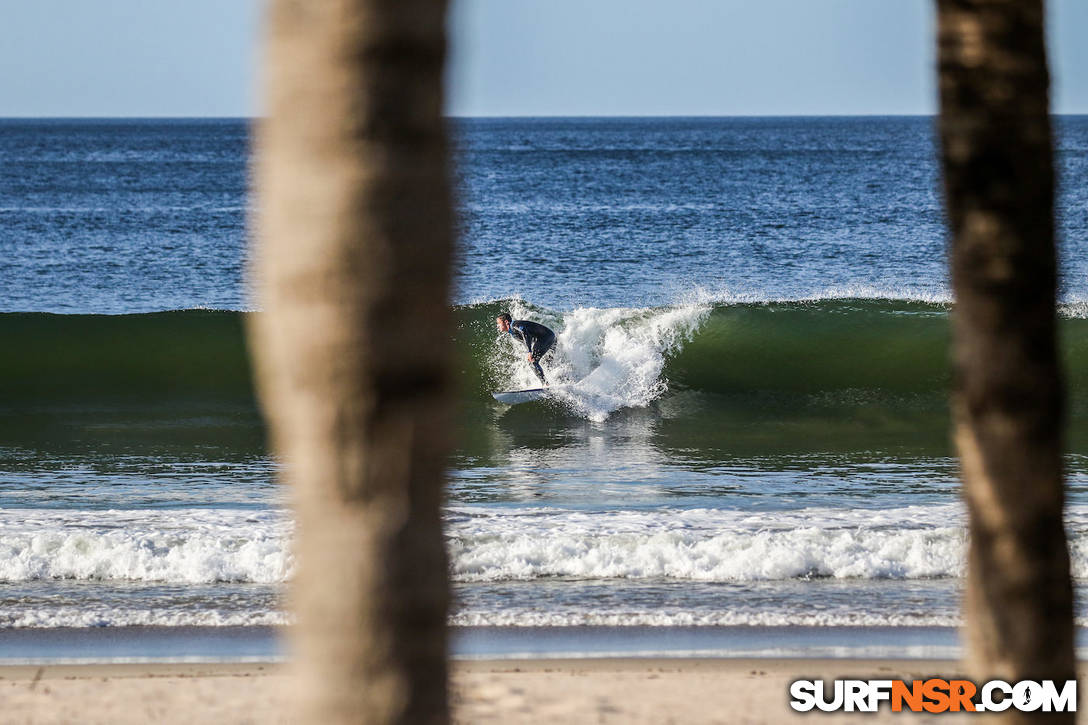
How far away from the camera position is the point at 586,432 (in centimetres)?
1530

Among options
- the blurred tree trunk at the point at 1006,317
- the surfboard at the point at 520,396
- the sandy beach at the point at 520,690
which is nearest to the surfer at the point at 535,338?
the surfboard at the point at 520,396

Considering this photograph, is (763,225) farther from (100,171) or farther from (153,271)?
(100,171)

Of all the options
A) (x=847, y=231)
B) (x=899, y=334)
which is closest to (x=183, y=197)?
(x=847, y=231)

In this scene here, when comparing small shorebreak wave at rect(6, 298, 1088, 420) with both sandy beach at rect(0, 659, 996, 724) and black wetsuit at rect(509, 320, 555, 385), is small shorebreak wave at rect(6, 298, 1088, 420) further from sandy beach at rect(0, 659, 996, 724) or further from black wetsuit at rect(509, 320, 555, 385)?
sandy beach at rect(0, 659, 996, 724)

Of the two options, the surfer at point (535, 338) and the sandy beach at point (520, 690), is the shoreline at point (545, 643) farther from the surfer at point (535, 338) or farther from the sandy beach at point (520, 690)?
the surfer at point (535, 338)

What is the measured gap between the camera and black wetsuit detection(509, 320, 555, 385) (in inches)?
626

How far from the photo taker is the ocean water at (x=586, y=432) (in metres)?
8.06

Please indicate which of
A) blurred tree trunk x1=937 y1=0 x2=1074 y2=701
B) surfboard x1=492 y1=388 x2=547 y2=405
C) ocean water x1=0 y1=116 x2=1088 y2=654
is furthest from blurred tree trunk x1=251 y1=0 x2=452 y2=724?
surfboard x1=492 y1=388 x2=547 y2=405

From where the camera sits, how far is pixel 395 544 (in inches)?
81.0

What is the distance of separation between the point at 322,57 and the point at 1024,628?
93.0 inches

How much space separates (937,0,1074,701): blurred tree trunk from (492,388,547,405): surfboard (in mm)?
13286

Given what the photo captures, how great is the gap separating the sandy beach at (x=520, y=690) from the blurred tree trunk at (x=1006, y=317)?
2.70 m

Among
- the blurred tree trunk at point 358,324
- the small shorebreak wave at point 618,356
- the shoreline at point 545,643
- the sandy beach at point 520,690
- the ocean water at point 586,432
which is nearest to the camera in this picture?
the blurred tree trunk at point 358,324

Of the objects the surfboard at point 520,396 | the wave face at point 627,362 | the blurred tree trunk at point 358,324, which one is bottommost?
the blurred tree trunk at point 358,324
